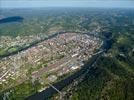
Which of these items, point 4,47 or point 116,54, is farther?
point 4,47

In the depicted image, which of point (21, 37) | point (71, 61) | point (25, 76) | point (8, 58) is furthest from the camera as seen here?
point (21, 37)

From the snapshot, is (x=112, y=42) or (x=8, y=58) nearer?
(x=8, y=58)

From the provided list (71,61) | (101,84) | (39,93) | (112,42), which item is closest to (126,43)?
(112,42)

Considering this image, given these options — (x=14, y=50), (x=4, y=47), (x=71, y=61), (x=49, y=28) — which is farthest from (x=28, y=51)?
(x=49, y=28)

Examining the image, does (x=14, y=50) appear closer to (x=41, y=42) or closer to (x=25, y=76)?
(x=41, y=42)

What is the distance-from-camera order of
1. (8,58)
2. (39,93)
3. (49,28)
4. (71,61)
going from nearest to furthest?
1. (39,93)
2. (71,61)
3. (8,58)
4. (49,28)

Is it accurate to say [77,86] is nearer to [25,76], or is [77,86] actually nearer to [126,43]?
[25,76]
